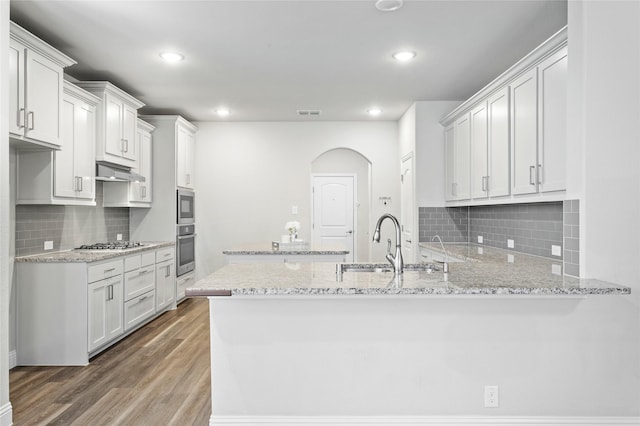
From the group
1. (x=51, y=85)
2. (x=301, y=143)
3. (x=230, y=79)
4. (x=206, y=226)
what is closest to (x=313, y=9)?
(x=230, y=79)

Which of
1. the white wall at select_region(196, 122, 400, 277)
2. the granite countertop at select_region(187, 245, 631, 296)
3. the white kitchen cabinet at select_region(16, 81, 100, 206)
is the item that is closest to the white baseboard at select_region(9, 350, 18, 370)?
the white kitchen cabinet at select_region(16, 81, 100, 206)

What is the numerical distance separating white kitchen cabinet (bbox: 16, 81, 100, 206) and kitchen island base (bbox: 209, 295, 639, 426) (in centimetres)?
226

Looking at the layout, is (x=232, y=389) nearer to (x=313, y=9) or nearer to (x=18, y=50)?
(x=313, y=9)

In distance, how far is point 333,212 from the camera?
8.03 meters

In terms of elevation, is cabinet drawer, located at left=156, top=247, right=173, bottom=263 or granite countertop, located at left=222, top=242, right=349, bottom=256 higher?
granite countertop, located at left=222, top=242, right=349, bottom=256

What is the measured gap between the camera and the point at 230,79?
452 cm

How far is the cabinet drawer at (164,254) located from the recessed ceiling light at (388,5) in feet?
12.1

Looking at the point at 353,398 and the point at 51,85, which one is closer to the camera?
the point at 353,398

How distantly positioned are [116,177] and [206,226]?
2200mm

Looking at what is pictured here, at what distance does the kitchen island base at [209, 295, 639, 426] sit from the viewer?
228cm

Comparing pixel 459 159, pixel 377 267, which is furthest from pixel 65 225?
pixel 459 159

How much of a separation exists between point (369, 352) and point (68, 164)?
10.2ft

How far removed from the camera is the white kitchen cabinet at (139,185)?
16.6 ft

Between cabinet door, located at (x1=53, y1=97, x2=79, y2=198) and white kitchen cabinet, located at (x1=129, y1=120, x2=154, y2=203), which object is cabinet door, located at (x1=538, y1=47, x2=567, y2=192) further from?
white kitchen cabinet, located at (x1=129, y1=120, x2=154, y2=203)
